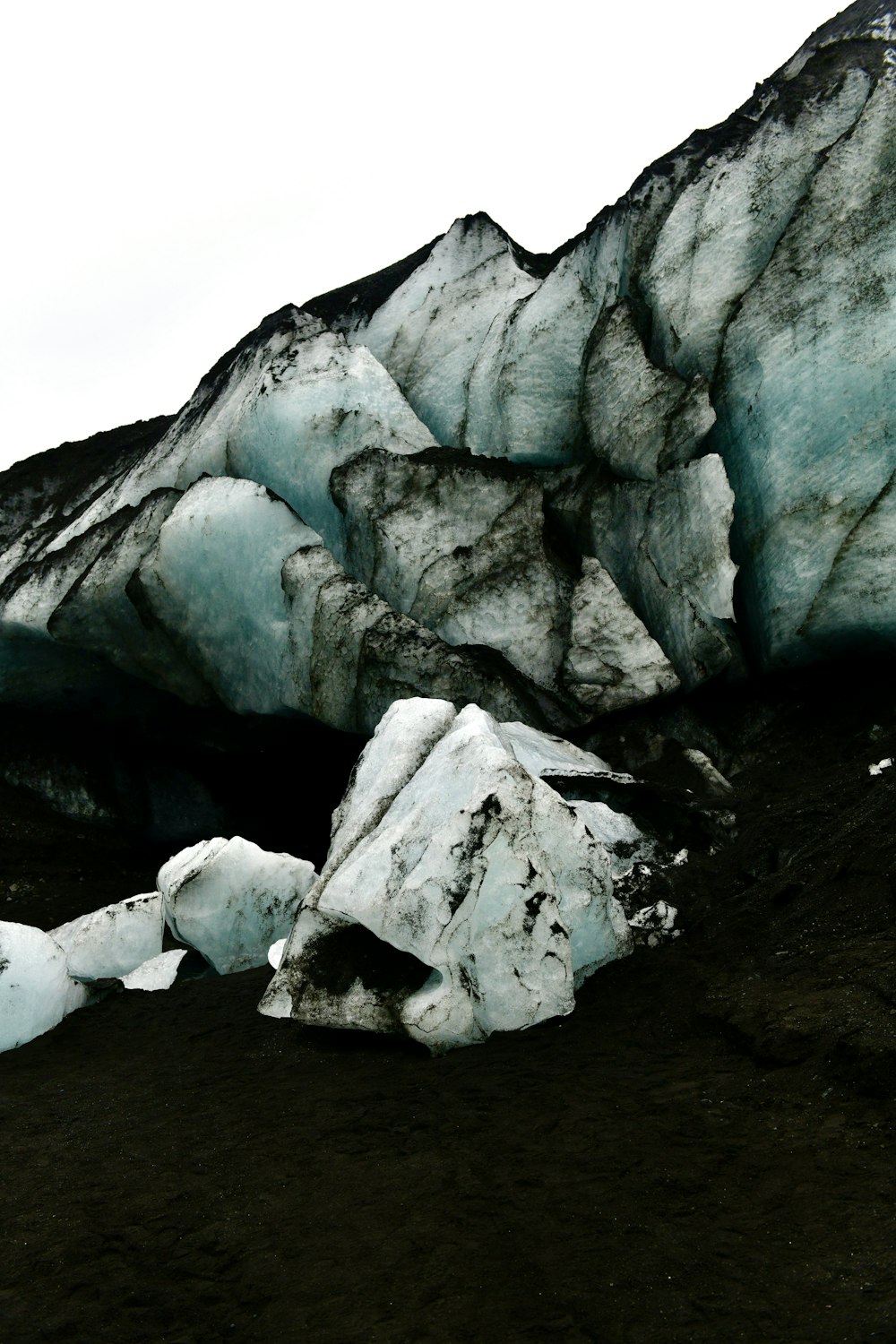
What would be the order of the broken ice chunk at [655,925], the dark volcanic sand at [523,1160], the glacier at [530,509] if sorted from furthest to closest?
the glacier at [530,509]
the broken ice chunk at [655,925]
the dark volcanic sand at [523,1160]

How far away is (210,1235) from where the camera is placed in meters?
3.76

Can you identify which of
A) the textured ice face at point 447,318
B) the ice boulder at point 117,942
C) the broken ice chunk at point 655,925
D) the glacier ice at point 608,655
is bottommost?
the broken ice chunk at point 655,925

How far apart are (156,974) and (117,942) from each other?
0.91m

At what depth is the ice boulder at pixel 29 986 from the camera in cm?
699

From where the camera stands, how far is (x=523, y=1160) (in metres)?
4.04

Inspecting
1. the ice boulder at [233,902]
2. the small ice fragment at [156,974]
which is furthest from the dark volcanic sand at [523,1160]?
the ice boulder at [233,902]

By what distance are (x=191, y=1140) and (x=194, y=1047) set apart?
1678 millimetres

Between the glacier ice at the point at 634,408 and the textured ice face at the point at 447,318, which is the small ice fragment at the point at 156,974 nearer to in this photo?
the glacier ice at the point at 634,408

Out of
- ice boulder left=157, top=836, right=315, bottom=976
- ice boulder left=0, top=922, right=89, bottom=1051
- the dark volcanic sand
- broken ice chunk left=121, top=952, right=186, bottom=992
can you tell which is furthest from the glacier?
ice boulder left=0, top=922, right=89, bottom=1051

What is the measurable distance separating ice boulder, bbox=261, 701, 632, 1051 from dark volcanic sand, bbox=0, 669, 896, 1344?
0.19m

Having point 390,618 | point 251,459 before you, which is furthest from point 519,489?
point 251,459

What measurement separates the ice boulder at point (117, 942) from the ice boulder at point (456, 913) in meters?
3.26

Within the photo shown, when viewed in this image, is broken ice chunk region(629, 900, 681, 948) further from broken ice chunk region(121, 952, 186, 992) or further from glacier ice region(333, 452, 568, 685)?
glacier ice region(333, 452, 568, 685)

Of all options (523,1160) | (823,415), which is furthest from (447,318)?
(523,1160)
